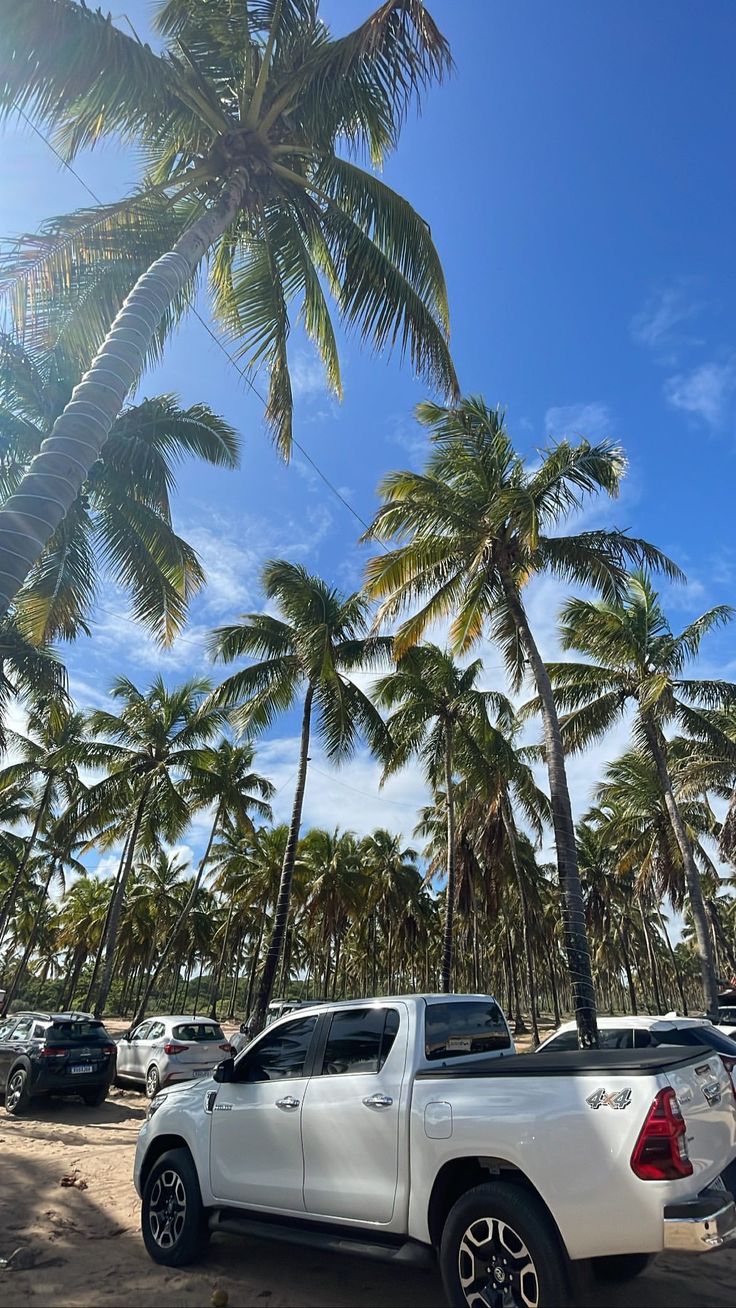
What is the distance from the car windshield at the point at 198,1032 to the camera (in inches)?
591

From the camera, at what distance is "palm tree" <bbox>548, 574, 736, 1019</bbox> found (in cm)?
2036

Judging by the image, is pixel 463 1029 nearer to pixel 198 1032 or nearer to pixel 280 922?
pixel 198 1032

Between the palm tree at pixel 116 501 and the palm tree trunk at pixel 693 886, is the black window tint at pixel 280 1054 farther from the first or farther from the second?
the palm tree trunk at pixel 693 886

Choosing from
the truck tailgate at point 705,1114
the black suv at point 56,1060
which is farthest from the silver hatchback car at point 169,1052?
the truck tailgate at point 705,1114

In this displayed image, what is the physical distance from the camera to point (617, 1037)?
9109 millimetres

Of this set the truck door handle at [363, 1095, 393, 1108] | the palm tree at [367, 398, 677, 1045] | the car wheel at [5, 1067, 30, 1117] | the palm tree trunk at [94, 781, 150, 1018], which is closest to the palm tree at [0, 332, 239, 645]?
the palm tree at [367, 398, 677, 1045]

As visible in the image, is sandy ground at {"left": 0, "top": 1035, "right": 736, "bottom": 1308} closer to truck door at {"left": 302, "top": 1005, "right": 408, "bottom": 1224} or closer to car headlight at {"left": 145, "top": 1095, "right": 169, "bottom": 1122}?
truck door at {"left": 302, "top": 1005, "right": 408, "bottom": 1224}

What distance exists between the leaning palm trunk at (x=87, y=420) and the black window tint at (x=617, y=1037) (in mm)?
8771

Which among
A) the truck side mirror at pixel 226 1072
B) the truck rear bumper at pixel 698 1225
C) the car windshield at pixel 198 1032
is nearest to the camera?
the truck rear bumper at pixel 698 1225

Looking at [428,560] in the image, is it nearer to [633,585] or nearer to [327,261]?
[327,261]

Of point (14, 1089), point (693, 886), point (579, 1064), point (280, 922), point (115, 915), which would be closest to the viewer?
point (579, 1064)

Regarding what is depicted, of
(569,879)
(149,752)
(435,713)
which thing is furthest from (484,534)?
(149,752)

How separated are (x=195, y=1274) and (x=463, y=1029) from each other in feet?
7.95

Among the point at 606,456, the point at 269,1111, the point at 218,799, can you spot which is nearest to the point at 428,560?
the point at 606,456
